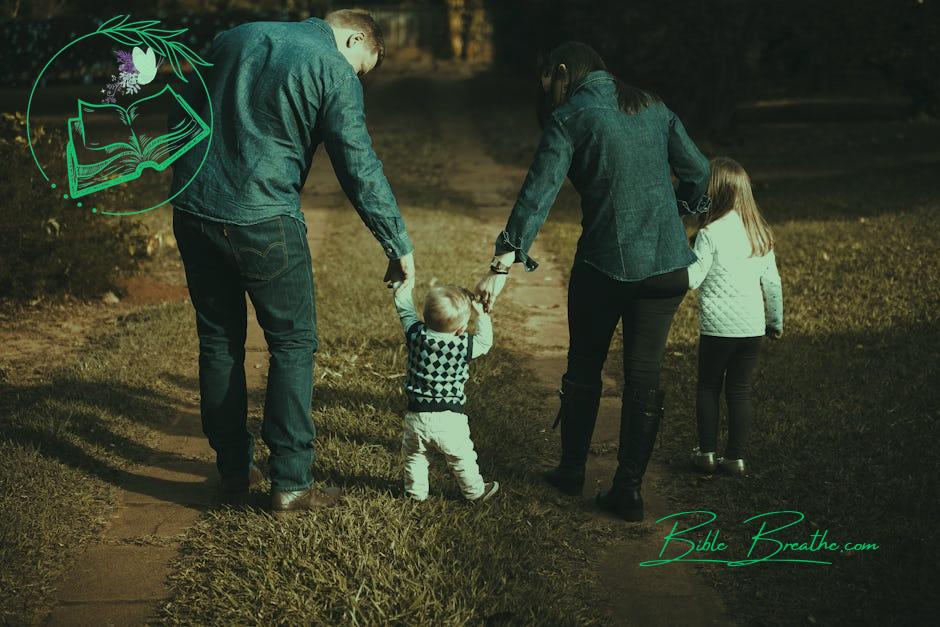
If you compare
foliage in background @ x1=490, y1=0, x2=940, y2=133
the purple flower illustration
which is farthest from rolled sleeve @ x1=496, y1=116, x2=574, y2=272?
foliage in background @ x1=490, y1=0, x2=940, y2=133

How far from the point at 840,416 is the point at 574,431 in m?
1.66

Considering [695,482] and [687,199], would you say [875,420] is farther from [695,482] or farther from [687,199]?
[687,199]

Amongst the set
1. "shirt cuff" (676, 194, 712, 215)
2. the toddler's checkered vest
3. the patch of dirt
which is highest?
"shirt cuff" (676, 194, 712, 215)

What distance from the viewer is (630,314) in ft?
12.5

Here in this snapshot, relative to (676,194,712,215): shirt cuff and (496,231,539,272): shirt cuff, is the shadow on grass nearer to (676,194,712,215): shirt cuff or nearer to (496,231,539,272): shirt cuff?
(496,231,539,272): shirt cuff

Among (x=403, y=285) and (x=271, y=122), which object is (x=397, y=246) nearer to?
(x=403, y=285)

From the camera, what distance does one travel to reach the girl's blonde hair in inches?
166

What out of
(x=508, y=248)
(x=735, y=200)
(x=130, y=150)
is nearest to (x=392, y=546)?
(x=508, y=248)

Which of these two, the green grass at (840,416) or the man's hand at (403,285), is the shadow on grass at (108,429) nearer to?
the man's hand at (403,285)

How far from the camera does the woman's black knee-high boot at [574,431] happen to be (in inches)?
158

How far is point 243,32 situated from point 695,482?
8.75 feet

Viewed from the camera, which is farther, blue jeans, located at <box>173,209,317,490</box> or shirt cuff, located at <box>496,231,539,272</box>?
shirt cuff, located at <box>496,231,539,272</box>

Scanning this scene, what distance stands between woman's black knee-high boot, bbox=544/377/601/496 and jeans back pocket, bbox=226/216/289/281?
132 centimetres

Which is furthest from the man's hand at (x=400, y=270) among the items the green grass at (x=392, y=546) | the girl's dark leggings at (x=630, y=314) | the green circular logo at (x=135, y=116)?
the green grass at (x=392, y=546)
